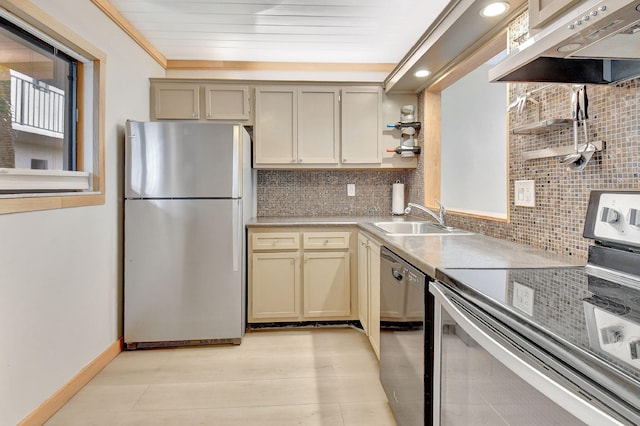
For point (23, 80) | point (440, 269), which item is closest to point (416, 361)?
point (440, 269)

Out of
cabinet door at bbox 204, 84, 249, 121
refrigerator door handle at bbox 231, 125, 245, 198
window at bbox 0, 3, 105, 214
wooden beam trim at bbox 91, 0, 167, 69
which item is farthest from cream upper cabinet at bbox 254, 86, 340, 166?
window at bbox 0, 3, 105, 214

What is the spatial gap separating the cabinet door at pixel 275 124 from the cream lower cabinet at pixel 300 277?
72 cm

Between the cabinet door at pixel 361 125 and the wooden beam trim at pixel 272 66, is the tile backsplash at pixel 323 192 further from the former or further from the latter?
the wooden beam trim at pixel 272 66

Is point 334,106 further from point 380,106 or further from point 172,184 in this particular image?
point 172,184

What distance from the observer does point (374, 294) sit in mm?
2385

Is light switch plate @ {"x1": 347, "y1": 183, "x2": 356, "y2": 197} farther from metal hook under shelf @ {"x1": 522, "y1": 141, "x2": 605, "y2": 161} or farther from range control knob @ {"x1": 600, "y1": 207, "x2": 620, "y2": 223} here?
range control knob @ {"x1": 600, "y1": 207, "x2": 620, "y2": 223}

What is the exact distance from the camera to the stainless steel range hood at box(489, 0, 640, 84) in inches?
32.3

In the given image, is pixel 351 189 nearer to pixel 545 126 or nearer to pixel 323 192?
pixel 323 192

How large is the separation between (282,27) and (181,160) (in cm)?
122

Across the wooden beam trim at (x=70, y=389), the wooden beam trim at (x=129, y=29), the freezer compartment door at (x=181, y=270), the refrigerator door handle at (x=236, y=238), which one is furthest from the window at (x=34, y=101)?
the wooden beam trim at (x=70, y=389)

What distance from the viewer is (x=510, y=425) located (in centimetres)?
76

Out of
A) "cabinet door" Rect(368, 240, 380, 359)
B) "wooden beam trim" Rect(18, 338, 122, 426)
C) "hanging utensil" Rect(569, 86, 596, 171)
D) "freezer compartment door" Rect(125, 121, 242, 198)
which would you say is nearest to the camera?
"hanging utensil" Rect(569, 86, 596, 171)

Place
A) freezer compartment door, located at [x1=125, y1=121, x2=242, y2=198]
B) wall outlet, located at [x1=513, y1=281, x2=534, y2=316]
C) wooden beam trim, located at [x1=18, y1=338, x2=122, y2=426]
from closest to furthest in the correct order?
1. wall outlet, located at [x1=513, y1=281, x2=534, y2=316]
2. wooden beam trim, located at [x1=18, y1=338, x2=122, y2=426]
3. freezer compartment door, located at [x1=125, y1=121, x2=242, y2=198]

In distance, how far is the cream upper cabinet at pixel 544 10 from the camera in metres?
1.00
